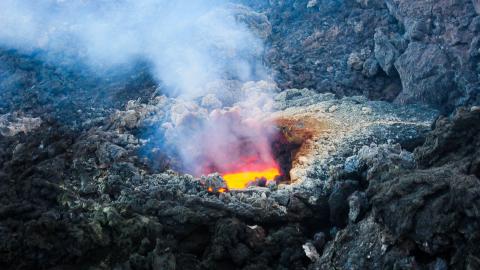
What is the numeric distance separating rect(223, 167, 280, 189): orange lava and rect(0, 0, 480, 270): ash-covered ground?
1223 millimetres

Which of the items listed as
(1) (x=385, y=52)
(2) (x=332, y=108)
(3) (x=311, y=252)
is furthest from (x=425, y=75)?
(3) (x=311, y=252)

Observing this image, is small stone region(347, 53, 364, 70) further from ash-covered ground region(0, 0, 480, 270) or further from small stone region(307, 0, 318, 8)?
small stone region(307, 0, 318, 8)

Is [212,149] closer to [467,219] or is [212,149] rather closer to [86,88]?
[86,88]

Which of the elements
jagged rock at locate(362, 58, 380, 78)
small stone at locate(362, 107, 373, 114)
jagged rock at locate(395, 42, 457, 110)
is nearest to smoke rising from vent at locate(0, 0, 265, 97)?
jagged rock at locate(362, 58, 380, 78)

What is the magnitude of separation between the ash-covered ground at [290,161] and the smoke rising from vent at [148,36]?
0.78m

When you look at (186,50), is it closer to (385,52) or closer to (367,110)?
(385,52)

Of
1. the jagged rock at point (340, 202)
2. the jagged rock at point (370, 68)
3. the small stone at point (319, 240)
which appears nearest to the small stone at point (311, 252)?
the small stone at point (319, 240)

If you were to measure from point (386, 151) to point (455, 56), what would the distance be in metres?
8.91

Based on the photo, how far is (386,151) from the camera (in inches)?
667

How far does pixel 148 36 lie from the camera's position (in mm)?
32406

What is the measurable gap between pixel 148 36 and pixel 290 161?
1573 cm

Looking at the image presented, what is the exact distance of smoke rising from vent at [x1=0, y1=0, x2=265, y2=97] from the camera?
28172 mm

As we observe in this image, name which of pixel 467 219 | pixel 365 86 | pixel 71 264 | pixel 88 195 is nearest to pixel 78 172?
pixel 88 195

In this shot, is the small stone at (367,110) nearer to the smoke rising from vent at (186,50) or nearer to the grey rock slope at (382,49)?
the grey rock slope at (382,49)
